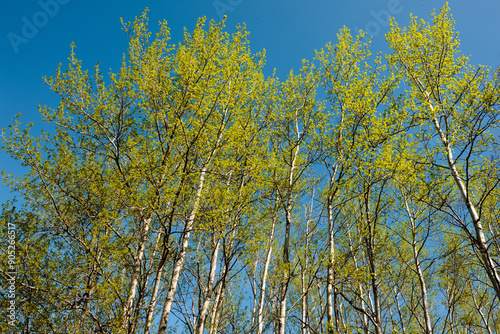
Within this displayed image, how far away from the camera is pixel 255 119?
27.5 feet

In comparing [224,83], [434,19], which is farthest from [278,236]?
[434,19]

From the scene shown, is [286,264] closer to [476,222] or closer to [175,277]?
[175,277]

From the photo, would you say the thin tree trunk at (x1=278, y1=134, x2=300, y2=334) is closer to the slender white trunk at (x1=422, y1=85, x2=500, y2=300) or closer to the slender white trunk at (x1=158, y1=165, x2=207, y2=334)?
the slender white trunk at (x1=158, y1=165, x2=207, y2=334)

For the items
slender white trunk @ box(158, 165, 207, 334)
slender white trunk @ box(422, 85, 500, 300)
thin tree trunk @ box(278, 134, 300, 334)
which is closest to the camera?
slender white trunk @ box(422, 85, 500, 300)

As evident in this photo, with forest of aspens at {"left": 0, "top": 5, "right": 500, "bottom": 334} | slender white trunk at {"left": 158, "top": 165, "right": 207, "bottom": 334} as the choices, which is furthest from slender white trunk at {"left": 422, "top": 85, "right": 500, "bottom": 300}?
slender white trunk at {"left": 158, "top": 165, "right": 207, "bottom": 334}

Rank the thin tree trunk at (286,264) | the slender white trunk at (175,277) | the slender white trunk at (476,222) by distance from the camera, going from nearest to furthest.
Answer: the slender white trunk at (476,222)
the slender white trunk at (175,277)
the thin tree trunk at (286,264)

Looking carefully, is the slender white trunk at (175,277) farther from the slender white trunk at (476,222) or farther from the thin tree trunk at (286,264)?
the slender white trunk at (476,222)

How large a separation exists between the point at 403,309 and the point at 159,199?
14.8 meters

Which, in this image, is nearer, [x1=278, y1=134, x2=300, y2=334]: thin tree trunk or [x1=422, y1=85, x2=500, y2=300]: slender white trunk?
[x1=422, y1=85, x2=500, y2=300]: slender white trunk

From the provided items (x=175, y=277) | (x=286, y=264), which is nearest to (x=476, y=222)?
(x=286, y=264)

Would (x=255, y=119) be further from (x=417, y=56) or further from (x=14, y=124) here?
(x=14, y=124)

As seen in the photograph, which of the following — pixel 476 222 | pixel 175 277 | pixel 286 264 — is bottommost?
pixel 175 277

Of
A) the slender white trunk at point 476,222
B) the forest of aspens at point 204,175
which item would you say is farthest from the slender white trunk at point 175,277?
the slender white trunk at point 476,222

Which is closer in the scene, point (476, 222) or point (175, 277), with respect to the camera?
point (476, 222)
